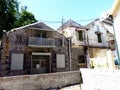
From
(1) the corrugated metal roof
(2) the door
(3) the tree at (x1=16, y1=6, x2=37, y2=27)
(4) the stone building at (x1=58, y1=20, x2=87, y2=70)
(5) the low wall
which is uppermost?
(3) the tree at (x1=16, y1=6, x2=37, y2=27)

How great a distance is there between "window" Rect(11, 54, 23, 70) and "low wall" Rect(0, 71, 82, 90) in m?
5.15

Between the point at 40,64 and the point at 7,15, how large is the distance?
33.7ft

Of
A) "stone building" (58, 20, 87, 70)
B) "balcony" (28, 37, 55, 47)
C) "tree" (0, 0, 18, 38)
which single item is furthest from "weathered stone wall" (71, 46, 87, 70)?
"tree" (0, 0, 18, 38)

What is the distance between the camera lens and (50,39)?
16250mm

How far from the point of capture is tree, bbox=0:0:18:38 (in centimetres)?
1908

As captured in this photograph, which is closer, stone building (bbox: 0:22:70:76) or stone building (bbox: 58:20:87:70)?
stone building (bbox: 0:22:70:76)

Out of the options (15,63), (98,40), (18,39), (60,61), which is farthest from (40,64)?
(98,40)

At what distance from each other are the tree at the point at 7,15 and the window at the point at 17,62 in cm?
681

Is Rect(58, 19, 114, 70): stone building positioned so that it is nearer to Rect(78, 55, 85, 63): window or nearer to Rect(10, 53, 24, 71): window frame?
Rect(78, 55, 85, 63): window

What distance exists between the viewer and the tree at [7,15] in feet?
62.6

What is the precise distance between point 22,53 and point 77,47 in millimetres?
7843

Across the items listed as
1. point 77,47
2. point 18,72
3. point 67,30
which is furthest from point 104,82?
point 67,30

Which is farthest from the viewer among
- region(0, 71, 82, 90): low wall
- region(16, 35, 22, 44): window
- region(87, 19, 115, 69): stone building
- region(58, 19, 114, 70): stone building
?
region(87, 19, 115, 69): stone building

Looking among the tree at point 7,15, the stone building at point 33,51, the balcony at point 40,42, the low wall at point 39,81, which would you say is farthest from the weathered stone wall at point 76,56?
the tree at point 7,15
